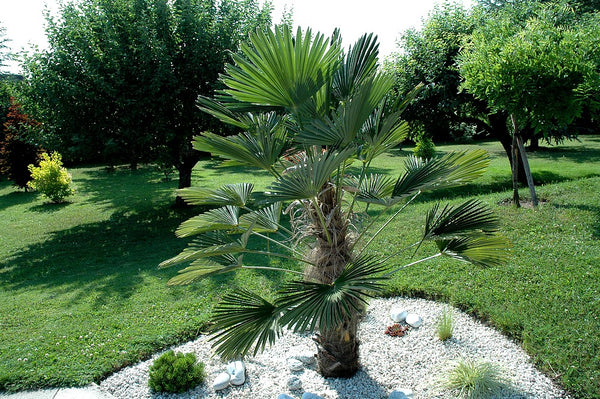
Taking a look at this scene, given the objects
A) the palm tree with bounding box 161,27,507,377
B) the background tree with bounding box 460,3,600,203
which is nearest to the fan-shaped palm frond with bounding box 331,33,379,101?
the palm tree with bounding box 161,27,507,377

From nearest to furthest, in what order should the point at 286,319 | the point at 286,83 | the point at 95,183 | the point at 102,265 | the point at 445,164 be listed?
the point at 286,319 → the point at 286,83 → the point at 445,164 → the point at 102,265 → the point at 95,183

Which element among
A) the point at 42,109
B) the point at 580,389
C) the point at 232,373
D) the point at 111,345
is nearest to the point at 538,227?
the point at 580,389

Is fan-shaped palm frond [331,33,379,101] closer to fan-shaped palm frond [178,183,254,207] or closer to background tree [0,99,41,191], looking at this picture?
fan-shaped palm frond [178,183,254,207]

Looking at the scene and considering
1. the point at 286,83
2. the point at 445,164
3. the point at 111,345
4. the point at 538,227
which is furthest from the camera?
the point at 538,227

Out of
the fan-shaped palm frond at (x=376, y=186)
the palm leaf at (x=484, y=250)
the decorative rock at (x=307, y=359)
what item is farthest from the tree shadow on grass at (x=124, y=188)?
the palm leaf at (x=484, y=250)

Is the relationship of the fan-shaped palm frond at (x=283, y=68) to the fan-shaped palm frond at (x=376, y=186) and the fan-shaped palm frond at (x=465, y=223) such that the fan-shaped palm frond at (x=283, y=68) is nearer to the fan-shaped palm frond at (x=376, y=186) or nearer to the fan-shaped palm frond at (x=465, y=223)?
the fan-shaped palm frond at (x=376, y=186)

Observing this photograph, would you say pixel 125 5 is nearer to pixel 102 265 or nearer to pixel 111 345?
pixel 102 265

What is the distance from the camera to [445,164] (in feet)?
10.0

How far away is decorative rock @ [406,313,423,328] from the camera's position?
4238mm

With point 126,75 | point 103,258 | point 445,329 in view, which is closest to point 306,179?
point 445,329

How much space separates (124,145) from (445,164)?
745 cm

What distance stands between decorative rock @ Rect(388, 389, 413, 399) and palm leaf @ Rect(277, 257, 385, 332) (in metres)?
0.96

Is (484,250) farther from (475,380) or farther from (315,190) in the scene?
(315,190)

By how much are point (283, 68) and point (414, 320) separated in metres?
2.93
